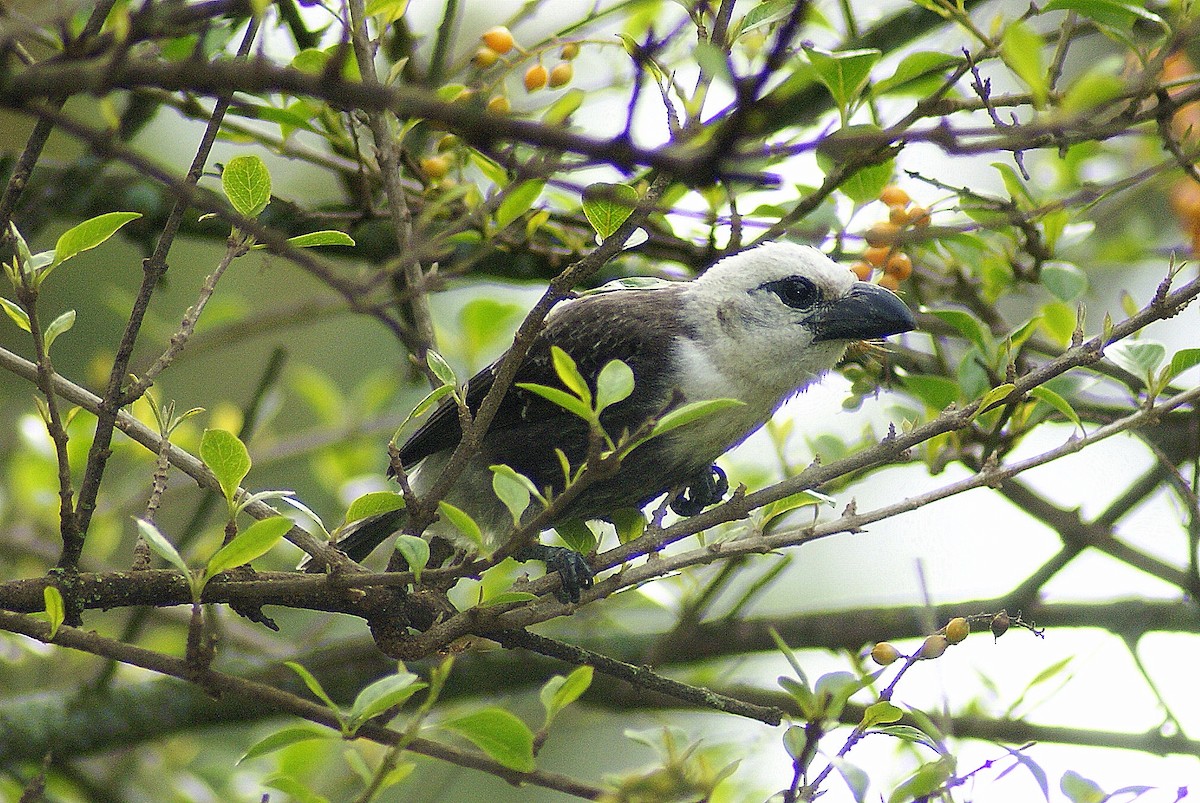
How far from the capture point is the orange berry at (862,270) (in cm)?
270

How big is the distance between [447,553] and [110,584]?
1152 mm

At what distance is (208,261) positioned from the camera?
22.3 ft

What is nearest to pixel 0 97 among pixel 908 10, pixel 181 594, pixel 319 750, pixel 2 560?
pixel 181 594

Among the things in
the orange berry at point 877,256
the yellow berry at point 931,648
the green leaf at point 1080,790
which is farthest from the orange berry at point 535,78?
the green leaf at point 1080,790

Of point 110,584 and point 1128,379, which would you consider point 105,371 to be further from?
point 1128,379

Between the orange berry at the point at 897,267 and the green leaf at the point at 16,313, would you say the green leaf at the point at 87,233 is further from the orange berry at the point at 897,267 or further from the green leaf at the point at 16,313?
the orange berry at the point at 897,267

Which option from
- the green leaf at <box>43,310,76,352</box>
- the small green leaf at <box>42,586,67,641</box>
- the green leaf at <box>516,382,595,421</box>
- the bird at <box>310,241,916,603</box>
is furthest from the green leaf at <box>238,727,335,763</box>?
the bird at <box>310,241,916,603</box>

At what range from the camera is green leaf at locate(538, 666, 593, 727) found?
65.7 inches

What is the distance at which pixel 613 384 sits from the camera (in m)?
1.62

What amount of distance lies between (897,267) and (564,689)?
1.28 m

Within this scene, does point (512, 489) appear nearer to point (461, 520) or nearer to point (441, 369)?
point (461, 520)

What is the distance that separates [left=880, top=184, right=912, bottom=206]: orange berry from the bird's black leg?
30.5 inches

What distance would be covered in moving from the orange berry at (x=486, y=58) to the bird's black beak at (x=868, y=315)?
0.94m

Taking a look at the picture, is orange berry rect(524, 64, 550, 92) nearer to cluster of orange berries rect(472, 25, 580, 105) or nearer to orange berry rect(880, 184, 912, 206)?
cluster of orange berries rect(472, 25, 580, 105)
